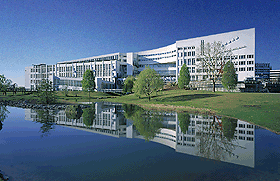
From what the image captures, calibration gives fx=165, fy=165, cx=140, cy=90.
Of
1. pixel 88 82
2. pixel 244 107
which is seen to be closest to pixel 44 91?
pixel 88 82

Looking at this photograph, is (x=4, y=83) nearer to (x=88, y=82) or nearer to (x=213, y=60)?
(x=88, y=82)

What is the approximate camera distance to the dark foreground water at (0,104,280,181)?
7.54 m

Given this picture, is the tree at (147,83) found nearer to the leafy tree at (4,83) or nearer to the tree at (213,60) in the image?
the tree at (213,60)

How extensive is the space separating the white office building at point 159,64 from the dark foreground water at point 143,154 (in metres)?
45.1

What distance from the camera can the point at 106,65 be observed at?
10106 cm

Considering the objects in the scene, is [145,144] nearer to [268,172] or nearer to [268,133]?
[268,172]

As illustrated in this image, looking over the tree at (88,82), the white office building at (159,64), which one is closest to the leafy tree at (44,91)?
the tree at (88,82)

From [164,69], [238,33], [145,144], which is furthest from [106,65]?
[145,144]

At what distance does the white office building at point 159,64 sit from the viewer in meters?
71.2

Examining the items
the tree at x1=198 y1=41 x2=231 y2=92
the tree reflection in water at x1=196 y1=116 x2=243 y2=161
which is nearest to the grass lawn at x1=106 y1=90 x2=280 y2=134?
the tree reflection in water at x1=196 y1=116 x2=243 y2=161

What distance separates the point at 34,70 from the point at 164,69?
94.5 meters

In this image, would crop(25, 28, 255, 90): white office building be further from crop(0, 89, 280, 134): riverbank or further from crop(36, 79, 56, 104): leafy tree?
crop(36, 79, 56, 104): leafy tree

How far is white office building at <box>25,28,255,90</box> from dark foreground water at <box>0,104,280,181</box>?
4507cm

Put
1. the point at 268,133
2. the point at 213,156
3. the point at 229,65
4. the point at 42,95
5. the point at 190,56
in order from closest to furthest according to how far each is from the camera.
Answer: the point at 213,156 < the point at 268,133 < the point at 42,95 < the point at 229,65 < the point at 190,56
